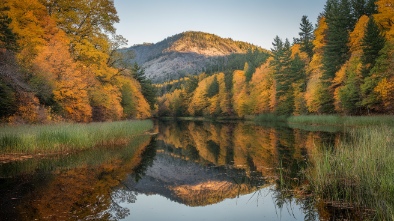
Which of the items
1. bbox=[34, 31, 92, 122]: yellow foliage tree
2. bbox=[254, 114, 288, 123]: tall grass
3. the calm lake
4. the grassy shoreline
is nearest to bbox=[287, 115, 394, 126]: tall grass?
the grassy shoreline

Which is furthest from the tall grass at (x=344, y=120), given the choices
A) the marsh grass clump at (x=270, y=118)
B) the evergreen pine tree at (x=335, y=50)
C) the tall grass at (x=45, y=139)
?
the tall grass at (x=45, y=139)

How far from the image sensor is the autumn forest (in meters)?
22.4

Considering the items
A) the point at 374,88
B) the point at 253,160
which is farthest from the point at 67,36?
the point at 374,88

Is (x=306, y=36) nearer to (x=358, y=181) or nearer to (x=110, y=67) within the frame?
(x=110, y=67)

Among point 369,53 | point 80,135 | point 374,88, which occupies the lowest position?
point 80,135

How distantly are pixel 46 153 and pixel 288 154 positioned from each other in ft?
43.2

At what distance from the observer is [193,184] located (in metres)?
12.4

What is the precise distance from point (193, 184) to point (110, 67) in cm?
2646

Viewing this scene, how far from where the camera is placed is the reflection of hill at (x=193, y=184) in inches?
418

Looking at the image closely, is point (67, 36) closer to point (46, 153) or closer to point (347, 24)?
point (46, 153)

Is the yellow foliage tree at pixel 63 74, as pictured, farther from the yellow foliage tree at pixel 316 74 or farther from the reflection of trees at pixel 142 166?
the yellow foliage tree at pixel 316 74

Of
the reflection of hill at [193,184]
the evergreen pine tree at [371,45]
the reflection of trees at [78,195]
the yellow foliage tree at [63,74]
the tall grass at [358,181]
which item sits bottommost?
the reflection of hill at [193,184]

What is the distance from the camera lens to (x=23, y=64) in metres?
22.0

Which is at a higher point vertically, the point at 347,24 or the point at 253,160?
the point at 347,24
